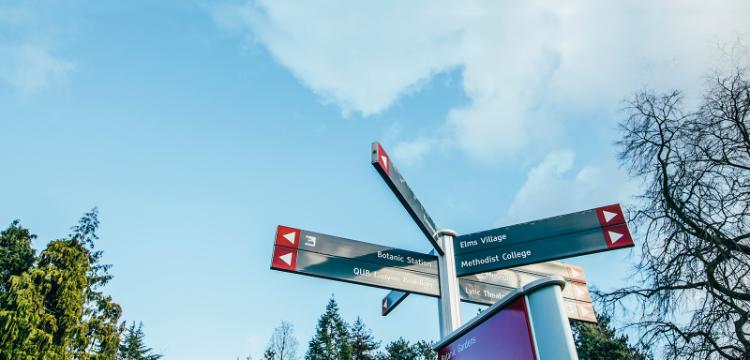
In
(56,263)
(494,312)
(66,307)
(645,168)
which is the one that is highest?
(56,263)

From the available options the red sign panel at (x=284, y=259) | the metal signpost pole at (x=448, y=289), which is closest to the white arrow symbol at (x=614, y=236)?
the metal signpost pole at (x=448, y=289)

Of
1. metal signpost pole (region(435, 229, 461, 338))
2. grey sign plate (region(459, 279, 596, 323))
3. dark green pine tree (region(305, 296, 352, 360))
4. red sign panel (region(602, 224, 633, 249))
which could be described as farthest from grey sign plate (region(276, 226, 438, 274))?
dark green pine tree (region(305, 296, 352, 360))

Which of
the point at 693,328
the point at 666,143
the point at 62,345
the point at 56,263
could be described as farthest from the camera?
the point at 56,263

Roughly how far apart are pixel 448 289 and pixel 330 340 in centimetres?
3367

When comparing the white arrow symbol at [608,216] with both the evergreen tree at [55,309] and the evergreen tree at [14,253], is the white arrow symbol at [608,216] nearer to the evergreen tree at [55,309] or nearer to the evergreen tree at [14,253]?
the evergreen tree at [55,309]

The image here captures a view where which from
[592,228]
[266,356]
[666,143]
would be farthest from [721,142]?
[266,356]

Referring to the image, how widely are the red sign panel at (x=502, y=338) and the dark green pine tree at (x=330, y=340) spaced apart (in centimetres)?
3240

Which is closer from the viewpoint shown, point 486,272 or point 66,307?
point 486,272

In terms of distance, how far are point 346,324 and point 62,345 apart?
22988 mm

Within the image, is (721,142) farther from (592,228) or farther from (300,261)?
(300,261)

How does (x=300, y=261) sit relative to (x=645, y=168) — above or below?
below

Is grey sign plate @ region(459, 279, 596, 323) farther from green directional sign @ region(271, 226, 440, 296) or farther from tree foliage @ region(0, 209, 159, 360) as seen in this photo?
tree foliage @ region(0, 209, 159, 360)

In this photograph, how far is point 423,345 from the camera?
38156mm

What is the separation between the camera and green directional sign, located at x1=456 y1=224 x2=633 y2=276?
4.25 meters
